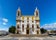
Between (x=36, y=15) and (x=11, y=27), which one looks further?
(x=11, y=27)

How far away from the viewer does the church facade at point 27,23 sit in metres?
48.4

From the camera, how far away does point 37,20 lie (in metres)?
48.9

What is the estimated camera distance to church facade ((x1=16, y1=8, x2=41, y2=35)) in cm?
4844

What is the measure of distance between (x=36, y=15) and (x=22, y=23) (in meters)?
5.51

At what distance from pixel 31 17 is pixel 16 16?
514 cm

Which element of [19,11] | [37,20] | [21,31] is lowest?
[21,31]

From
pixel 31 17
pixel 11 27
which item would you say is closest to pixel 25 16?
pixel 31 17

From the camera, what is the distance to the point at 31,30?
48406mm

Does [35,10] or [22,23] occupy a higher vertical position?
[35,10]

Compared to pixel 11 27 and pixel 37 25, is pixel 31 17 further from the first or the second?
pixel 11 27

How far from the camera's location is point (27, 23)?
1949 inches

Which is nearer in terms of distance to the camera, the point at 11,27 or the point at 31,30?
the point at 31,30

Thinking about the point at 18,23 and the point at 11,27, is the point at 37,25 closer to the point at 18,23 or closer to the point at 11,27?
the point at 18,23

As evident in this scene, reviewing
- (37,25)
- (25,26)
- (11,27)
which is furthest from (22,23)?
(11,27)
